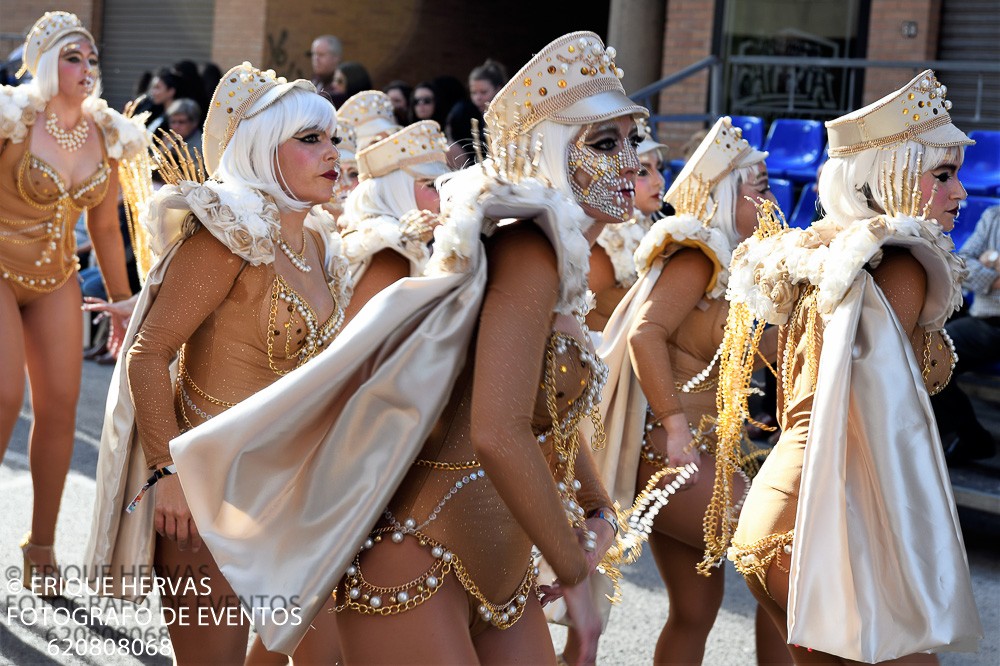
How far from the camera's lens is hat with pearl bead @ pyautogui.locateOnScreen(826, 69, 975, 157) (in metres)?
3.11

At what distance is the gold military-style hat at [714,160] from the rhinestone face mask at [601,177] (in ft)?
5.99

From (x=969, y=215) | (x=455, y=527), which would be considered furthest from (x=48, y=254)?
(x=969, y=215)

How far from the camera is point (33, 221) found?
15.6 ft

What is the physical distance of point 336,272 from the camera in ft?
11.4

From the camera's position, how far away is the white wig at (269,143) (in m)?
3.26

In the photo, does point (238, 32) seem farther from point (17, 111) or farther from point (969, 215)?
point (17, 111)

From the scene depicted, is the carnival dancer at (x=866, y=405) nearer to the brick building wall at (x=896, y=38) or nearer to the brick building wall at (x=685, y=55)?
the brick building wall at (x=896, y=38)

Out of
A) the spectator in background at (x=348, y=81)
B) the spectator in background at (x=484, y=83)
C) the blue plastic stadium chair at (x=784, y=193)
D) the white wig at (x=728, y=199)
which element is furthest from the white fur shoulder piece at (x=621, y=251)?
the spectator in background at (x=348, y=81)

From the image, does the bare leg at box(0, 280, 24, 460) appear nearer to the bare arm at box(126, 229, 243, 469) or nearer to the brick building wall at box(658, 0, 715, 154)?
the bare arm at box(126, 229, 243, 469)

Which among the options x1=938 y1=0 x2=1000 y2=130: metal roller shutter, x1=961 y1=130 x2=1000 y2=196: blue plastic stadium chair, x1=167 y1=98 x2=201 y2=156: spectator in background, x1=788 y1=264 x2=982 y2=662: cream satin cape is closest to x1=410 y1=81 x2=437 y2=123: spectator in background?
x1=167 y1=98 x2=201 y2=156: spectator in background

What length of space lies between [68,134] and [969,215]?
575 cm

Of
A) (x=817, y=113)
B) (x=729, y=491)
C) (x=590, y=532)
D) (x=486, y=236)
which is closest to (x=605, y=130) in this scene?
(x=486, y=236)

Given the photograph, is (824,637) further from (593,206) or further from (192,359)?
(192,359)

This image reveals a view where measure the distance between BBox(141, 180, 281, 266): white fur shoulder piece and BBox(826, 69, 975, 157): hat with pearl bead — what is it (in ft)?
4.95
